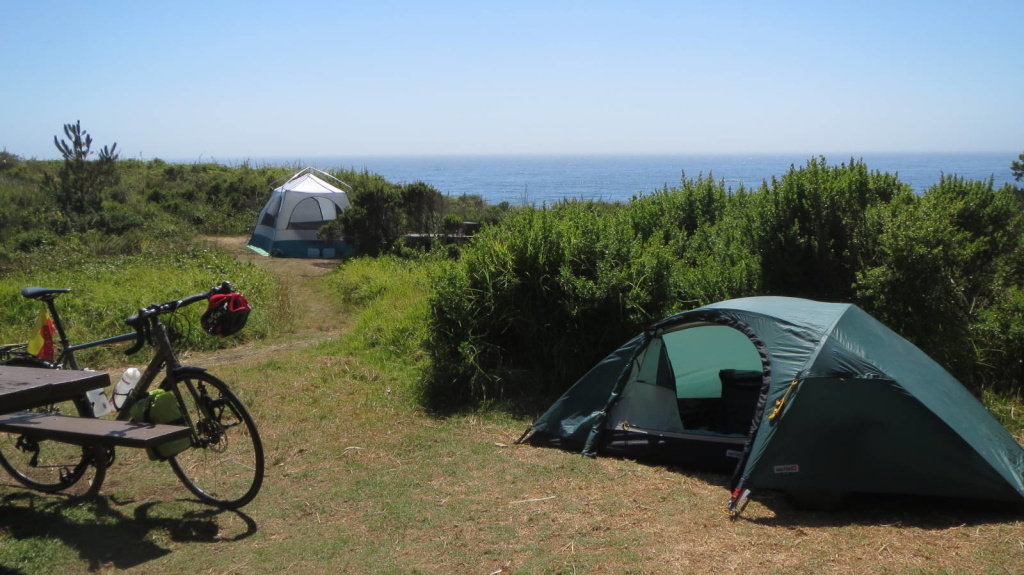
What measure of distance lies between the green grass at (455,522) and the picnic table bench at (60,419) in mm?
627

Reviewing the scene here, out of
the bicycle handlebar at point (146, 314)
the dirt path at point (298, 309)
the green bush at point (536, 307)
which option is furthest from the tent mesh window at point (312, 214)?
the bicycle handlebar at point (146, 314)

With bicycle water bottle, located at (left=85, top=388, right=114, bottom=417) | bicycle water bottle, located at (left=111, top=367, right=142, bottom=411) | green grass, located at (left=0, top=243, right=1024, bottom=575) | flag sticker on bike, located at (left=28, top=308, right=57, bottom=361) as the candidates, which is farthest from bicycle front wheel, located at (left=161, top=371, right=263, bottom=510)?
flag sticker on bike, located at (left=28, top=308, right=57, bottom=361)

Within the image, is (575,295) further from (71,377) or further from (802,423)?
(71,377)

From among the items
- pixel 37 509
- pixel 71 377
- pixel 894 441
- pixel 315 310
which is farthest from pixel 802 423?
pixel 315 310

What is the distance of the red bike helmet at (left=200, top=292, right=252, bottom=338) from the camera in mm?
4742

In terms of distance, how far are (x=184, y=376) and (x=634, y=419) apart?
137 inches

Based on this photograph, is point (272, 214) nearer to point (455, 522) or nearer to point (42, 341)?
Answer: point (42, 341)

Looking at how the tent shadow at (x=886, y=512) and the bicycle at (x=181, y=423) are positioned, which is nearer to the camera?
the bicycle at (x=181, y=423)

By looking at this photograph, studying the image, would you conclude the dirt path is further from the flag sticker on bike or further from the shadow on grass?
the shadow on grass

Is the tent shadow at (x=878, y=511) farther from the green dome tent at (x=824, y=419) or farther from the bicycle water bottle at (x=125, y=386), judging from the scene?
the bicycle water bottle at (x=125, y=386)

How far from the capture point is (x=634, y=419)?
6.39 m

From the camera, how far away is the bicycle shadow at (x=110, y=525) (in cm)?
419

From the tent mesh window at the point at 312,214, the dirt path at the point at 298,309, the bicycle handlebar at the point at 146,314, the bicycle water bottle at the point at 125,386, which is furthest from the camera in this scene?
the tent mesh window at the point at 312,214

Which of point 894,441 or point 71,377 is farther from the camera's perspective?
Result: point 894,441
